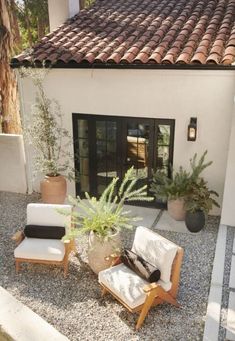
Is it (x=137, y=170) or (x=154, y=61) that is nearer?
(x=154, y=61)

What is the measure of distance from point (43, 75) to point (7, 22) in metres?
5.20

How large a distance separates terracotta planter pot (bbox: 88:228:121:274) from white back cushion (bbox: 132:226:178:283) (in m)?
0.43

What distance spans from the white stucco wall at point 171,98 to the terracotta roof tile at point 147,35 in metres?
0.40

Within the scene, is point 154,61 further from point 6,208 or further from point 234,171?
point 6,208

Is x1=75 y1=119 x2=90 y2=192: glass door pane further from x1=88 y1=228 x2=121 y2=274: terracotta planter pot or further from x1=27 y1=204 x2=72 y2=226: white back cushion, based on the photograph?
x1=88 y1=228 x2=121 y2=274: terracotta planter pot

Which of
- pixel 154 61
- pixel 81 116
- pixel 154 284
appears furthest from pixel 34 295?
pixel 154 61

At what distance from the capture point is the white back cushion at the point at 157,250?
561 cm

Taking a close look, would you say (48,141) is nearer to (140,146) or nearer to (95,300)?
(140,146)

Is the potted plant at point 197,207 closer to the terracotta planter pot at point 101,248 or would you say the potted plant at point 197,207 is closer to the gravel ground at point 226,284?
the gravel ground at point 226,284

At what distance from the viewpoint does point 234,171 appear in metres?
8.15

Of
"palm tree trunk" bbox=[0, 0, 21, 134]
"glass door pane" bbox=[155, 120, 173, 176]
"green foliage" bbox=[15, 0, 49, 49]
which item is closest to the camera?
Answer: "glass door pane" bbox=[155, 120, 173, 176]

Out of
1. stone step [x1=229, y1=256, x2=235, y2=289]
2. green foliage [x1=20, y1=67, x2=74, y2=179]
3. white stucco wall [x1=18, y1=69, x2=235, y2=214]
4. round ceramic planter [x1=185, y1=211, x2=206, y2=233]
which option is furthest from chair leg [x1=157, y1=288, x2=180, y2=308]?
green foliage [x1=20, y1=67, x2=74, y2=179]

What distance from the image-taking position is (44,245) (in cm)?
683

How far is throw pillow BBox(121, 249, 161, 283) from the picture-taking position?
563 centimetres
